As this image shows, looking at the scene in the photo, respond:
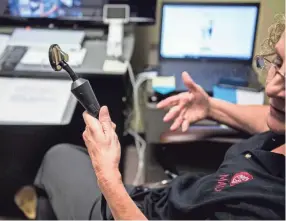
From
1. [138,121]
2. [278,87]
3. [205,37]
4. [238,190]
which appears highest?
[278,87]

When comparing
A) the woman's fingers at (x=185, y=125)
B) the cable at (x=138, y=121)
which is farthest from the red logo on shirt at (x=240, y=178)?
the cable at (x=138, y=121)

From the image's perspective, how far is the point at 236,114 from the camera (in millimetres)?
1338

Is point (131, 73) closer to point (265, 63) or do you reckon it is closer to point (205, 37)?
point (205, 37)

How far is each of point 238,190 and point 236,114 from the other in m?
0.50

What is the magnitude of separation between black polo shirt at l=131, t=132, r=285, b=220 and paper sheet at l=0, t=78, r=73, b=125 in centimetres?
35

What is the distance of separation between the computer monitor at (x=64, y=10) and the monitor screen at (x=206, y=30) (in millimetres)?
104

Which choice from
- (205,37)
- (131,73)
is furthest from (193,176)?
(205,37)

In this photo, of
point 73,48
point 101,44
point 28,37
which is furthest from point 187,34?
point 28,37

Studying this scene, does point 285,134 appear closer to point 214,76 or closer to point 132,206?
point 132,206

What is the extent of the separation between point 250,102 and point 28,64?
0.69 metres

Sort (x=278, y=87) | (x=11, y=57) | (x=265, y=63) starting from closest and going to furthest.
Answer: (x=278, y=87) → (x=265, y=63) → (x=11, y=57)

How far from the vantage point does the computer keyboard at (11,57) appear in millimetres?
1395

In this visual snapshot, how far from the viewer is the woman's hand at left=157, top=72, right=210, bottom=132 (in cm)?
131

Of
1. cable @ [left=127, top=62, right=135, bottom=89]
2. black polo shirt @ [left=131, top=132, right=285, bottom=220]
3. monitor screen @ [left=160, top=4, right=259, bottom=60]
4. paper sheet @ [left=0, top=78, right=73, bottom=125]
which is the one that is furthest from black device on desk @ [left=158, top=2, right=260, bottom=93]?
black polo shirt @ [left=131, top=132, right=285, bottom=220]
